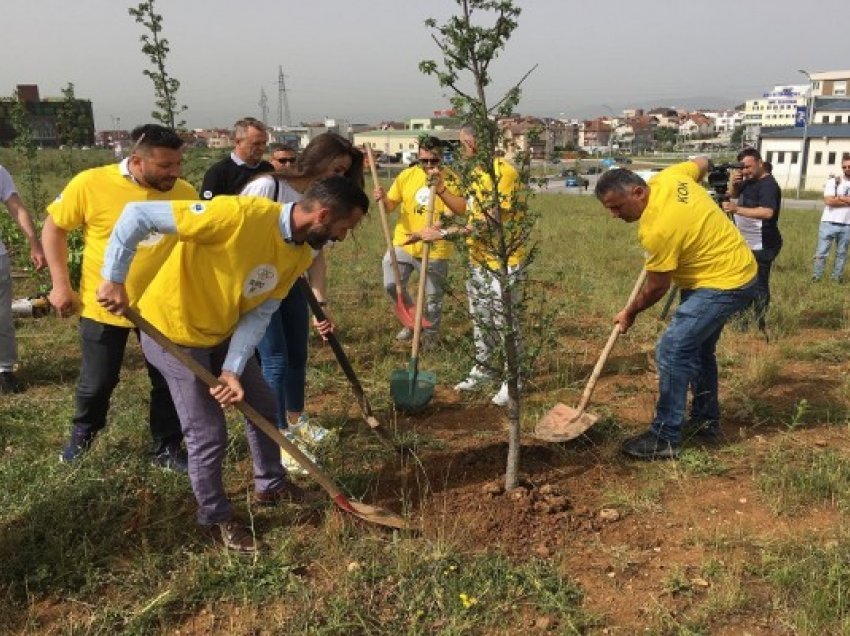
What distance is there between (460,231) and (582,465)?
1.47 metres

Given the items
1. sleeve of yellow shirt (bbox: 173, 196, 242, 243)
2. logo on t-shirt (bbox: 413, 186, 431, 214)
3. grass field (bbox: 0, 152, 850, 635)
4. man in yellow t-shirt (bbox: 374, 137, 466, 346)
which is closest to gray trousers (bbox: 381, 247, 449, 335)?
man in yellow t-shirt (bbox: 374, 137, 466, 346)

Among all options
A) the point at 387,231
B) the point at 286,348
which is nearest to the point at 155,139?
the point at 286,348

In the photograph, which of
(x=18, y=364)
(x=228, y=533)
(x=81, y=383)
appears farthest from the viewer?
(x=18, y=364)

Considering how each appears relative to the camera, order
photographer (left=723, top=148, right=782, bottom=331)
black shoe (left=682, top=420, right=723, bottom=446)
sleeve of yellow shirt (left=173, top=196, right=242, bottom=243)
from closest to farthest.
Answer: sleeve of yellow shirt (left=173, top=196, right=242, bottom=243) → black shoe (left=682, top=420, right=723, bottom=446) → photographer (left=723, top=148, right=782, bottom=331)

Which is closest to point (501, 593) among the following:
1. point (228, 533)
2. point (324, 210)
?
point (228, 533)

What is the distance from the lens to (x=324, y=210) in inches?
92.1

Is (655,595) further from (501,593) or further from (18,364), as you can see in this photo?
(18,364)

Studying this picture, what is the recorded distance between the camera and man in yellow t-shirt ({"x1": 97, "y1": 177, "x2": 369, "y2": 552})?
7.47 feet

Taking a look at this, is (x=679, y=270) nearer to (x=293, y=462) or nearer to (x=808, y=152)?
(x=293, y=462)

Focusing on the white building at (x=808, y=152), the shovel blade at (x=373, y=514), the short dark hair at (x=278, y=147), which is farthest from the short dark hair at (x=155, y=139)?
the white building at (x=808, y=152)

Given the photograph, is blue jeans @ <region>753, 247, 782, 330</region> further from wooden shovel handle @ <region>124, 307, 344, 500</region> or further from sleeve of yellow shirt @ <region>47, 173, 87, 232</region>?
sleeve of yellow shirt @ <region>47, 173, 87, 232</region>

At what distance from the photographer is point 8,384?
444 centimetres

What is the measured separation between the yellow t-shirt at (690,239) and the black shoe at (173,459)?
100 inches

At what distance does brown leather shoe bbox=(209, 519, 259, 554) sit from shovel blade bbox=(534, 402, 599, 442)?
163 centimetres
